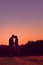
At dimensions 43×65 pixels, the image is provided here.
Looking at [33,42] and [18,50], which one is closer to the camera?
[18,50]

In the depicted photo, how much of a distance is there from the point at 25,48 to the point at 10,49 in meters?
6.43

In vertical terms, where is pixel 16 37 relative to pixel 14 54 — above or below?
above

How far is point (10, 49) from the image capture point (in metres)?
63.1

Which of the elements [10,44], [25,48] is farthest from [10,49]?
[25,48]

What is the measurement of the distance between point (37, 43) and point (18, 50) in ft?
32.2

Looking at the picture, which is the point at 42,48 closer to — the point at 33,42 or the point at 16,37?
the point at 33,42

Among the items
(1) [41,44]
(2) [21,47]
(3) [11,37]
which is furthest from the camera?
(1) [41,44]

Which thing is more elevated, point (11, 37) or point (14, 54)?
point (11, 37)

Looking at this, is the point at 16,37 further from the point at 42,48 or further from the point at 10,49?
the point at 42,48

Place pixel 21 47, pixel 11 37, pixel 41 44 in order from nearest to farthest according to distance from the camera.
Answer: pixel 11 37 → pixel 21 47 → pixel 41 44

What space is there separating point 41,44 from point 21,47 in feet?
24.1

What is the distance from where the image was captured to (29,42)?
229 feet

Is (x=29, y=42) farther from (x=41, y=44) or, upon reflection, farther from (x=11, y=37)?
(x=11, y=37)

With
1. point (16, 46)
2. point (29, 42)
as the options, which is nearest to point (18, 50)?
point (16, 46)
